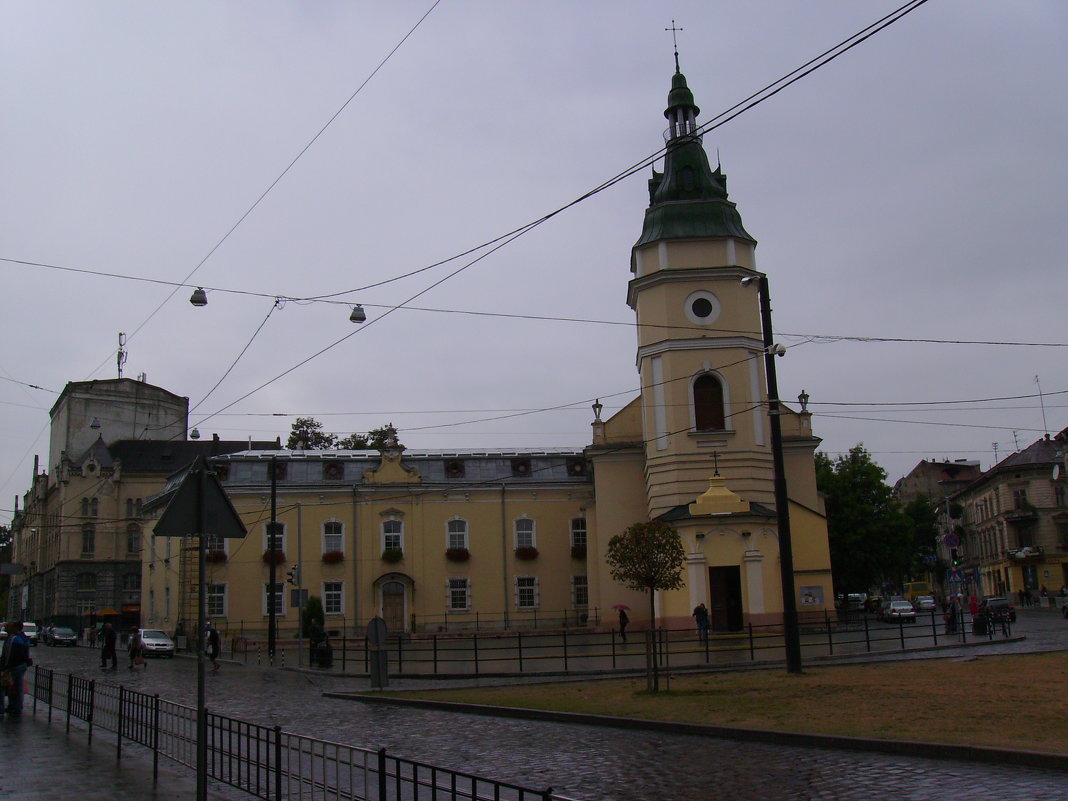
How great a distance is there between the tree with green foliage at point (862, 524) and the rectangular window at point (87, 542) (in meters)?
54.0

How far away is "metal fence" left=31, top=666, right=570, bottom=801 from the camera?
7.71 metres

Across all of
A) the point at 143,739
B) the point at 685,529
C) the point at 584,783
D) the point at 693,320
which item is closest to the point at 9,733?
the point at 143,739

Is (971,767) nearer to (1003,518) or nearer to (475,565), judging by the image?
(475,565)

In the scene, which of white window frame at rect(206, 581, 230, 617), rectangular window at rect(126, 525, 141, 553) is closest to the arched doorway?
white window frame at rect(206, 581, 230, 617)

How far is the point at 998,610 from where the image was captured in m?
42.4

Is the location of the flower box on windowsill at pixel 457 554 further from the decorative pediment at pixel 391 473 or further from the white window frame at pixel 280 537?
the white window frame at pixel 280 537

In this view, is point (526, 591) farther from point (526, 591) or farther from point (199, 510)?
point (199, 510)

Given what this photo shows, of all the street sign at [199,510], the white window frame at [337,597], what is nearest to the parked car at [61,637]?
the white window frame at [337,597]

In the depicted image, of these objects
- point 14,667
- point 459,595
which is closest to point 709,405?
point 459,595

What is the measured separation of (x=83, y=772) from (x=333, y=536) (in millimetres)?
43255

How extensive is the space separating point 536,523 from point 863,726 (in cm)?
4273

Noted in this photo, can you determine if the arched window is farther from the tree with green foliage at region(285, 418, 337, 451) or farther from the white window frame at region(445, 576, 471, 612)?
the tree with green foliage at region(285, 418, 337, 451)

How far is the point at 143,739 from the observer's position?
1323 centimetres

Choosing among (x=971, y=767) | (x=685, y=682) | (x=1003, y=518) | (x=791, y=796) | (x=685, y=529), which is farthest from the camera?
(x=1003, y=518)
